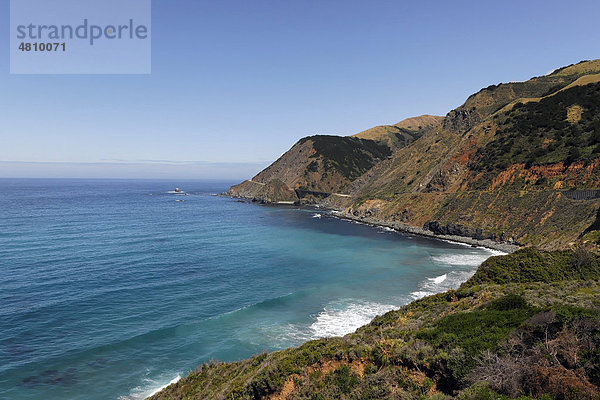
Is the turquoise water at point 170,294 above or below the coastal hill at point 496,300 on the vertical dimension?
below

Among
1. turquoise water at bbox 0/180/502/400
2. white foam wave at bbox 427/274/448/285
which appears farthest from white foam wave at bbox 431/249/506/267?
white foam wave at bbox 427/274/448/285

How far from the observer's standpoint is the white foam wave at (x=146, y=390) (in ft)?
73.7

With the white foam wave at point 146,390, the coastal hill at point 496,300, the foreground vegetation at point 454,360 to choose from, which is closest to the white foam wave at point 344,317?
the coastal hill at point 496,300

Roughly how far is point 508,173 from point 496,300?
69.1 meters

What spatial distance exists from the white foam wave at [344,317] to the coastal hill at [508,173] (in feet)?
112

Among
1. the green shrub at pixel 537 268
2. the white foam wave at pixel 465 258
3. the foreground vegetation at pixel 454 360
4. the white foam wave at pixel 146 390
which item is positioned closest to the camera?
the foreground vegetation at pixel 454 360

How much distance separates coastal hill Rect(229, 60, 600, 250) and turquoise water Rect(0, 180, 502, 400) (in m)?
11.1

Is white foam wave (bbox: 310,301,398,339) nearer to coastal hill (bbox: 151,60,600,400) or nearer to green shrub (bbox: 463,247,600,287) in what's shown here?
coastal hill (bbox: 151,60,600,400)

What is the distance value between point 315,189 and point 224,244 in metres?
→ 107

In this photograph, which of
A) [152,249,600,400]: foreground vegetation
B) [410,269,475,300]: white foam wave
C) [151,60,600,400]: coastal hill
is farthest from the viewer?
[410,269,475,300]: white foam wave

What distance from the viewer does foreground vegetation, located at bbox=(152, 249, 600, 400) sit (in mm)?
11781

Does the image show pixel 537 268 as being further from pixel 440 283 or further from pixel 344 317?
pixel 344 317

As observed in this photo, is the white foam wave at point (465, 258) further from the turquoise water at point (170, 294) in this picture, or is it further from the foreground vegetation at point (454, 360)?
the foreground vegetation at point (454, 360)

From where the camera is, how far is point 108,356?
2723 centimetres
